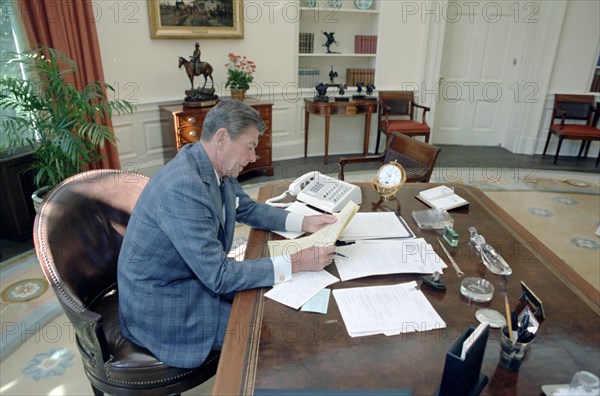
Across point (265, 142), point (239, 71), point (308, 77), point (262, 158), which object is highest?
point (239, 71)

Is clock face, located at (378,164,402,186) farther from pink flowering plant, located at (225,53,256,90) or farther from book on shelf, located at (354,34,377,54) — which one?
book on shelf, located at (354,34,377,54)

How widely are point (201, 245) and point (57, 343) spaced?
1404mm

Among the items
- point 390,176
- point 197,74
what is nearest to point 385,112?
point 197,74

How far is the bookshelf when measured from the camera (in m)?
4.96

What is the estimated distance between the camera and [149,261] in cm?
130

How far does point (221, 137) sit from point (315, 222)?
0.51 meters

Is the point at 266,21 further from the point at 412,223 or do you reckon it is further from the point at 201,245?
the point at 201,245

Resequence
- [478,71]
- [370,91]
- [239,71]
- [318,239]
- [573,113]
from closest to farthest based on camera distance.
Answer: [318,239] → [239,71] → [370,91] → [573,113] → [478,71]

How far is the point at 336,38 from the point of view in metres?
5.23

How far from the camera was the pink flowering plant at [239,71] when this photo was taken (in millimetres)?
4156

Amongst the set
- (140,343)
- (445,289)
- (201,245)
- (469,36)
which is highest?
(469,36)

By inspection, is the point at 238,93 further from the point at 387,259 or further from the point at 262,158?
the point at 387,259

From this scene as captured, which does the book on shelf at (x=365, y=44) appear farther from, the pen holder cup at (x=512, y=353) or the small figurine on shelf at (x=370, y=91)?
the pen holder cup at (x=512, y=353)

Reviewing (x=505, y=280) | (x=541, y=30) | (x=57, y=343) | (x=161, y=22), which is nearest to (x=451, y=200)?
(x=505, y=280)
